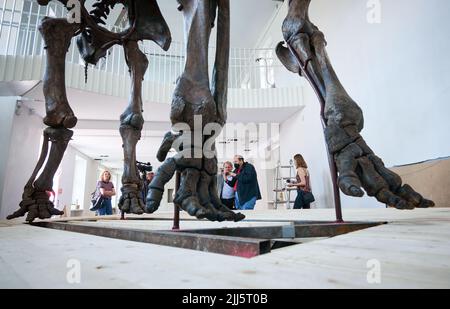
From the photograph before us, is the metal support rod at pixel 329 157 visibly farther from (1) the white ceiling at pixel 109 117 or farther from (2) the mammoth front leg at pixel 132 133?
(1) the white ceiling at pixel 109 117

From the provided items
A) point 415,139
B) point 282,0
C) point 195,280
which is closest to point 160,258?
point 195,280

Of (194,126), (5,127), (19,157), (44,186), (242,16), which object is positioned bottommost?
(44,186)

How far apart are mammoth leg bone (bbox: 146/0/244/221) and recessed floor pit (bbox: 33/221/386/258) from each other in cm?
7

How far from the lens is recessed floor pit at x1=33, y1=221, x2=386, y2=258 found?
17.6 inches

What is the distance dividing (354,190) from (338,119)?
11.1 inches

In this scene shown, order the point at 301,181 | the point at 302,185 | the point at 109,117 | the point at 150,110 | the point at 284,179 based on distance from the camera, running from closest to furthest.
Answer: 1. the point at 302,185
2. the point at 301,181
3. the point at 150,110
4. the point at 109,117
5. the point at 284,179

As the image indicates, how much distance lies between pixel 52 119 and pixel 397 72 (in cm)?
416

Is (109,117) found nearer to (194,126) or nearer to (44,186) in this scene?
(44,186)

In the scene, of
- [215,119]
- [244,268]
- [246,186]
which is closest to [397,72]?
[246,186]

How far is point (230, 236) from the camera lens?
2.15ft

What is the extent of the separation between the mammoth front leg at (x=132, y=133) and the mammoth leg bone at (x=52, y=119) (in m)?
0.37

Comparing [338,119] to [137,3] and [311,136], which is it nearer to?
[137,3]

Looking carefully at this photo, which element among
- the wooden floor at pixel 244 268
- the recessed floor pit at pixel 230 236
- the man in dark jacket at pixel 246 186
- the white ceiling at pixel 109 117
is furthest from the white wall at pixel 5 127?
the wooden floor at pixel 244 268

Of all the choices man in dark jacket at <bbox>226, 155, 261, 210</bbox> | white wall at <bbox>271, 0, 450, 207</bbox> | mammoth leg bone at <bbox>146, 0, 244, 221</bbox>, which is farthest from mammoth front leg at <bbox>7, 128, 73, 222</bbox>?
white wall at <bbox>271, 0, 450, 207</bbox>
